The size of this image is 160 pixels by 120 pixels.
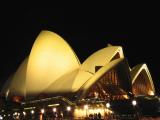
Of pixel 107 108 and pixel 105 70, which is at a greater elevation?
pixel 105 70

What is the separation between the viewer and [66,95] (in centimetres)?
2491

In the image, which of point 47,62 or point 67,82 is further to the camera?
point 47,62

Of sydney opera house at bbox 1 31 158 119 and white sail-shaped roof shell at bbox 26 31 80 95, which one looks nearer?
sydney opera house at bbox 1 31 158 119

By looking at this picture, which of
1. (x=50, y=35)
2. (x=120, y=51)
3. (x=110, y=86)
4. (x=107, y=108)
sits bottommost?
(x=107, y=108)

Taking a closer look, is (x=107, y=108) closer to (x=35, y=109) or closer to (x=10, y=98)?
(x=35, y=109)

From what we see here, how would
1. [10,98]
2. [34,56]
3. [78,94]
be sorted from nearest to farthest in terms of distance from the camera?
[78,94]
[34,56]
[10,98]

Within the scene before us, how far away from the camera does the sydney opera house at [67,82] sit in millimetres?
24578

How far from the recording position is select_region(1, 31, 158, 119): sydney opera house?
24578 mm

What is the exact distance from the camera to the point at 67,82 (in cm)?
2564

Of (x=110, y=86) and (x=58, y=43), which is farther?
(x=58, y=43)

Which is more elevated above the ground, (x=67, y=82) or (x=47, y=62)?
(x=47, y=62)

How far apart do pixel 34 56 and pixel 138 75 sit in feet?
34.2

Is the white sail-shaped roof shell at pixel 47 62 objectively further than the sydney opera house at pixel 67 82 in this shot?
Yes

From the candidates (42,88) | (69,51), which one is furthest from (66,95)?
(69,51)
